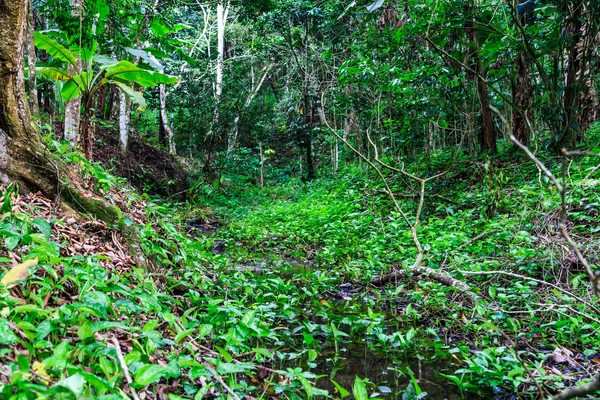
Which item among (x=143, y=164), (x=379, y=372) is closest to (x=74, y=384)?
(x=379, y=372)

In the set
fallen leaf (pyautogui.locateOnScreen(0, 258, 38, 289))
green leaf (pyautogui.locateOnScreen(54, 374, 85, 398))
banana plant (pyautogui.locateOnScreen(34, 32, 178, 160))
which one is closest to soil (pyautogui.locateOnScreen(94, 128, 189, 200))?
banana plant (pyautogui.locateOnScreen(34, 32, 178, 160))

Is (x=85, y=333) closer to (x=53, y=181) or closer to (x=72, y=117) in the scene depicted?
(x=53, y=181)

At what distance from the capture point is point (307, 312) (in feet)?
12.5

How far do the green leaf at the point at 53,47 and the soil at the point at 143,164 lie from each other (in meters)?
5.18

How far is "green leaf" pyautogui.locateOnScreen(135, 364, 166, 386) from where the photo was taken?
5.11 ft

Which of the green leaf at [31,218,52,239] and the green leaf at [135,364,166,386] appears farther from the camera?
the green leaf at [31,218,52,239]

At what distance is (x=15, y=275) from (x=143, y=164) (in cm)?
1023

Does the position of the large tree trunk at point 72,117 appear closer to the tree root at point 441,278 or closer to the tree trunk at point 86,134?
the tree trunk at point 86,134

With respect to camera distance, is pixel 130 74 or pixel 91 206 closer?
pixel 91 206

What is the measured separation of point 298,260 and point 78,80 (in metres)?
3.77

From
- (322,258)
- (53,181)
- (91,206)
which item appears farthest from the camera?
(322,258)

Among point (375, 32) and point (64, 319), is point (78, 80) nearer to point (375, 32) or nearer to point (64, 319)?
point (64, 319)

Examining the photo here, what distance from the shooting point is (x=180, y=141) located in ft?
50.1

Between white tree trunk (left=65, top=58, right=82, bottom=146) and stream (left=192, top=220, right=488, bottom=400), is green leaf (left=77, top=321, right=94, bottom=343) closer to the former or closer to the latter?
stream (left=192, top=220, right=488, bottom=400)
